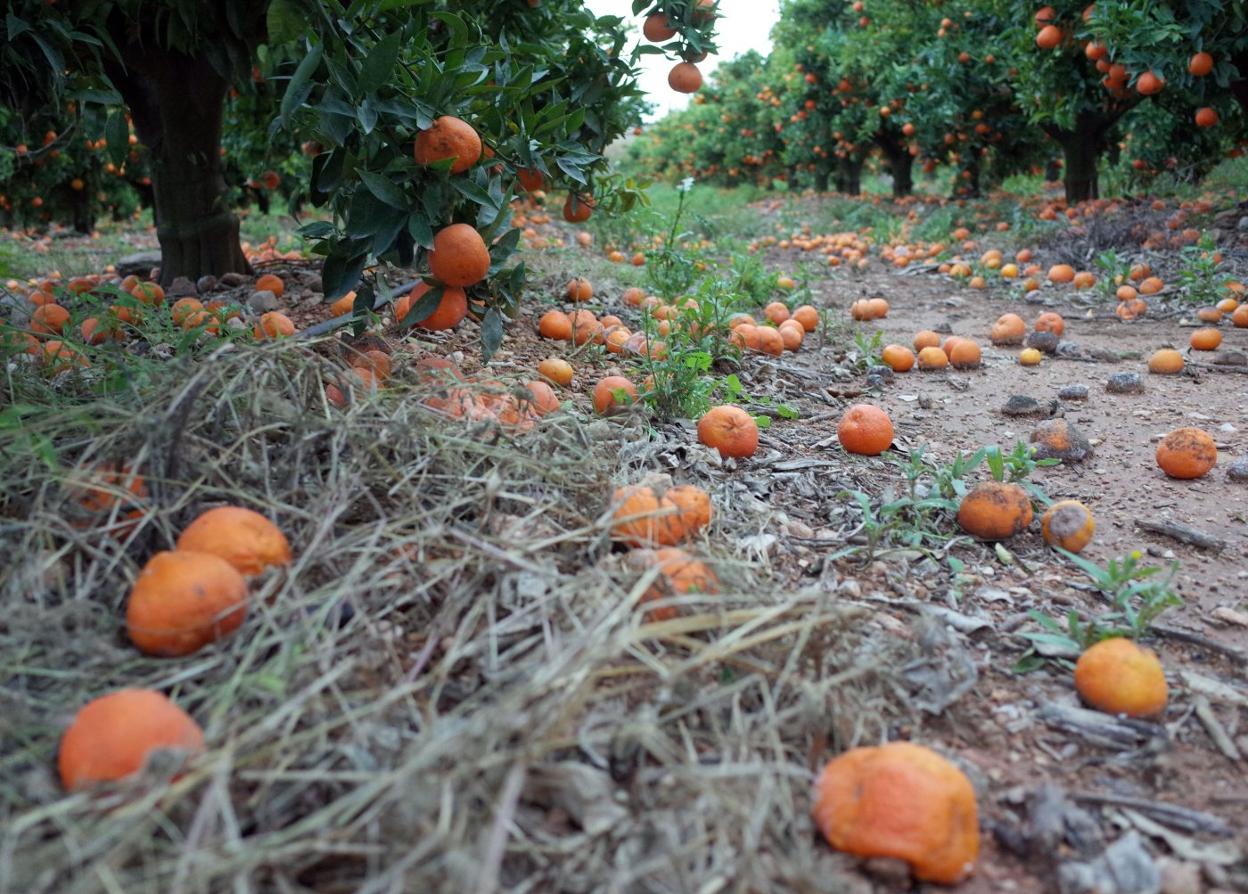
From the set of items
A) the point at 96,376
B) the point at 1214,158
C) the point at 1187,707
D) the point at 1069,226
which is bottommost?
the point at 1187,707

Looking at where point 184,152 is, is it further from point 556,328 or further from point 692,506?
point 692,506

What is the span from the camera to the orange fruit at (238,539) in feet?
5.74

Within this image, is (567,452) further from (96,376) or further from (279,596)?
(96,376)

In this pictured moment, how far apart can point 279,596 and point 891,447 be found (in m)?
2.63

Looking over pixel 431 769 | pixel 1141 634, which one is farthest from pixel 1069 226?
pixel 431 769

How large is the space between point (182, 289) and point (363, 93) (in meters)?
3.02

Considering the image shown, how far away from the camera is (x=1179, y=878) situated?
1445 millimetres

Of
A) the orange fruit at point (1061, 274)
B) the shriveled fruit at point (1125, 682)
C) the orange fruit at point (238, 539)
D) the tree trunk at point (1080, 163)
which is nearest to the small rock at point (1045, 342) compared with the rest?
the orange fruit at point (1061, 274)

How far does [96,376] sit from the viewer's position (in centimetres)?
285

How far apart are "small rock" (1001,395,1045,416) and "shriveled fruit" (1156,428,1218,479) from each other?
2.72ft

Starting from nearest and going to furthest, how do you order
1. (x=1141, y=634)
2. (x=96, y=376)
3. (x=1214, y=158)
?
(x=1141, y=634), (x=96, y=376), (x=1214, y=158)

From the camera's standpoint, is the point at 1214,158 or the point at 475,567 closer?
the point at 475,567

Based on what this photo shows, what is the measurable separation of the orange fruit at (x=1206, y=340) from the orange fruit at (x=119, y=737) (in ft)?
18.5

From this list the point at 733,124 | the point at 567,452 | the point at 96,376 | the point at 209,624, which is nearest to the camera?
the point at 209,624
